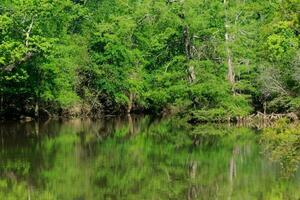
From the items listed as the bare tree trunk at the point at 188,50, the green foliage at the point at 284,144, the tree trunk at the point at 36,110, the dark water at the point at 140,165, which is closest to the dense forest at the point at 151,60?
the bare tree trunk at the point at 188,50

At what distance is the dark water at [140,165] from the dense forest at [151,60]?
18.7 feet

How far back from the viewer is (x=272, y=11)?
53719mm

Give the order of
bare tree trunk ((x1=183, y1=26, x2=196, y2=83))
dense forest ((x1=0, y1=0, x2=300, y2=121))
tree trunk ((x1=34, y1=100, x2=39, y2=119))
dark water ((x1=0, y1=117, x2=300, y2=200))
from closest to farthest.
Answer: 1. dark water ((x1=0, y1=117, x2=300, y2=200))
2. dense forest ((x1=0, y1=0, x2=300, y2=121))
3. bare tree trunk ((x1=183, y1=26, x2=196, y2=83))
4. tree trunk ((x1=34, y1=100, x2=39, y2=119))

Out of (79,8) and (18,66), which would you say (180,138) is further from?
(79,8)

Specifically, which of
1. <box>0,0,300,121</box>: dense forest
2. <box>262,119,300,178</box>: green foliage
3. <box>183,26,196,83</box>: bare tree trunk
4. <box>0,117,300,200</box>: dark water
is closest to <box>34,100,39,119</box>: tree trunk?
<box>0,0,300,121</box>: dense forest

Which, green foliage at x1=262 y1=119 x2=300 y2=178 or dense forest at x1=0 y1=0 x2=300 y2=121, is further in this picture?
dense forest at x1=0 y1=0 x2=300 y2=121

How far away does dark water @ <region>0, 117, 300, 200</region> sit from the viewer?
17812 mm

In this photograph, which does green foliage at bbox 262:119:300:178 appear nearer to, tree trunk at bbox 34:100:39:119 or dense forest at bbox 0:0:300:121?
dense forest at bbox 0:0:300:121

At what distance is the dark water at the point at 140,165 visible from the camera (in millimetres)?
17812

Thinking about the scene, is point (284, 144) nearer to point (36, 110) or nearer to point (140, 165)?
point (140, 165)

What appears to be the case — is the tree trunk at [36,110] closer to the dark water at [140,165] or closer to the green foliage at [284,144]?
the dark water at [140,165]

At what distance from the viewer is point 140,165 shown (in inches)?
902

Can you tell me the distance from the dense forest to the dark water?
18.7 feet

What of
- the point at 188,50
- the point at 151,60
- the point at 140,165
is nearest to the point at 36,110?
the point at 151,60
